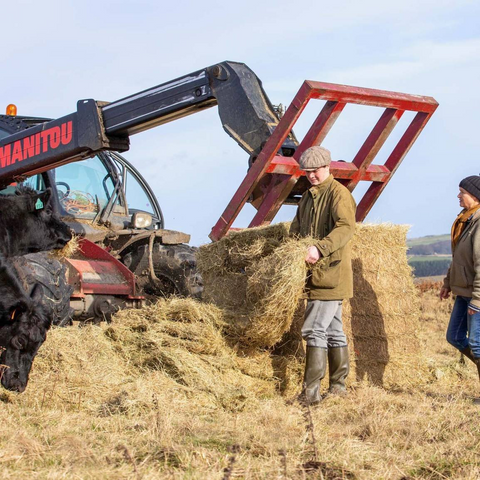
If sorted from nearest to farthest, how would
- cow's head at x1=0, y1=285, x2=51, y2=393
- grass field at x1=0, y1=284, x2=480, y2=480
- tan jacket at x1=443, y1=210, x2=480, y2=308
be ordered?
grass field at x1=0, y1=284, x2=480, y2=480 → cow's head at x1=0, y1=285, x2=51, y2=393 → tan jacket at x1=443, y1=210, x2=480, y2=308

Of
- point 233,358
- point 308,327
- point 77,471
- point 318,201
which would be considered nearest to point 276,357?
point 233,358

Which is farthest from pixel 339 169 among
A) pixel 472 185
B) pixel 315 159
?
pixel 472 185

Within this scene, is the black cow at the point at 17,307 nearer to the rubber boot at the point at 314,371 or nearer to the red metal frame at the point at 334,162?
the red metal frame at the point at 334,162

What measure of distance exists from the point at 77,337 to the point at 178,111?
218 centimetres

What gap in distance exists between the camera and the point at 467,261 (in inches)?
230

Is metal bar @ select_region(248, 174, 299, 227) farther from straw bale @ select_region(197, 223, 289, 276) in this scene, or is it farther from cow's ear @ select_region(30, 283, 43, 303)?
cow's ear @ select_region(30, 283, 43, 303)

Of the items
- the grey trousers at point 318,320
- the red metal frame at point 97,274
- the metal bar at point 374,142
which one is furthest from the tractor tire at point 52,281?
the metal bar at point 374,142

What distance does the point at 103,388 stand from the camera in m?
5.59

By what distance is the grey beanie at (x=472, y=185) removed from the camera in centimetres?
588

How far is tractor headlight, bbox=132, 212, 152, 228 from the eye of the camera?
9.11 meters

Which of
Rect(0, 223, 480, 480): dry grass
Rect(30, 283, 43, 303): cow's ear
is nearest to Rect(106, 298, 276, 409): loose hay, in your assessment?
Rect(0, 223, 480, 480): dry grass

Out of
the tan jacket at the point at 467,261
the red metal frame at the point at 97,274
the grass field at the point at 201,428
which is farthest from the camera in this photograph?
the red metal frame at the point at 97,274

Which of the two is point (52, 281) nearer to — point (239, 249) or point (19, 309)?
point (19, 309)

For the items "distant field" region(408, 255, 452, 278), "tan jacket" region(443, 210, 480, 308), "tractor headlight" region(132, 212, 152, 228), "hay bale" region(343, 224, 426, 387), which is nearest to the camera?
"tan jacket" region(443, 210, 480, 308)
